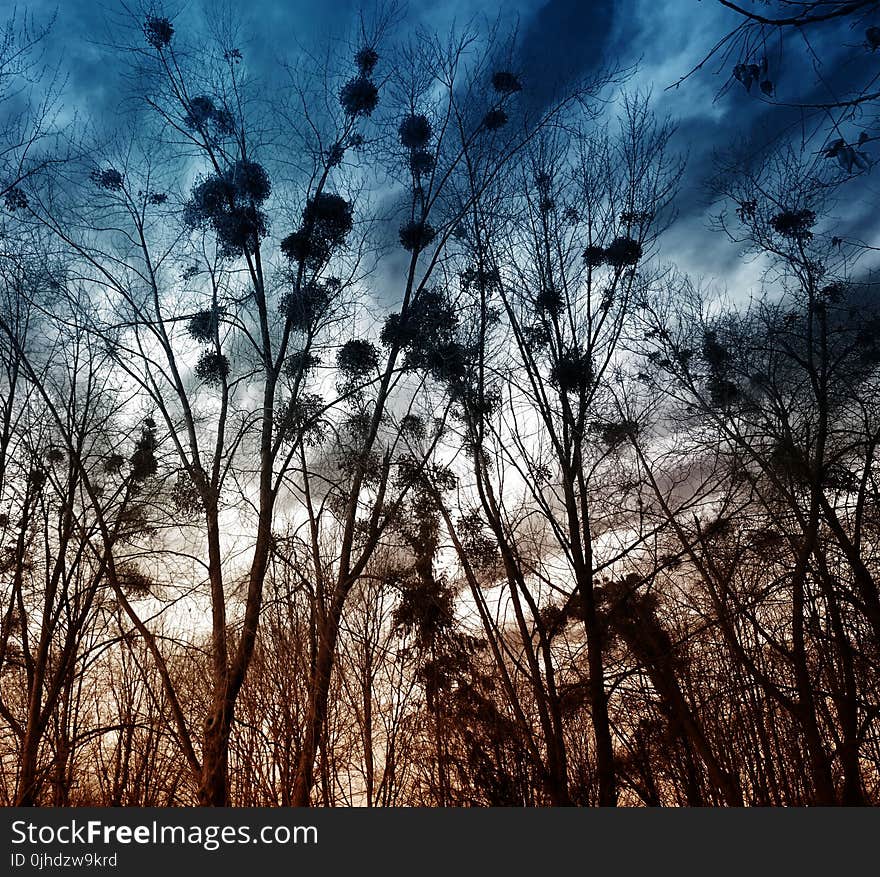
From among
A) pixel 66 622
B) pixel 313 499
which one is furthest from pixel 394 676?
pixel 66 622

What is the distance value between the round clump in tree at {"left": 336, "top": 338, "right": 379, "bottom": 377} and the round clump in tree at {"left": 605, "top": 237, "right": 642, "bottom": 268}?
10.6ft

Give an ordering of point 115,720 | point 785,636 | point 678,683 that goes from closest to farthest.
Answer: point 785,636 < point 678,683 < point 115,720

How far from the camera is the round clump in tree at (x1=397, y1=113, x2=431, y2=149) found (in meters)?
7.01

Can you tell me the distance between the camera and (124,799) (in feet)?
26.0

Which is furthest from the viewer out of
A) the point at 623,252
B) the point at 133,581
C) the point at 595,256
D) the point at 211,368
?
the point at 595,256

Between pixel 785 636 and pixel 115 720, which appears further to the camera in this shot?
pixel 115 720

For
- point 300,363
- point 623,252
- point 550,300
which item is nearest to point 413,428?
point 300,363

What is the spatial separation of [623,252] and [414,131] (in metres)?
3.09

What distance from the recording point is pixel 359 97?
6598 millimetres

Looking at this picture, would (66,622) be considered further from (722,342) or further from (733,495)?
(722,342)

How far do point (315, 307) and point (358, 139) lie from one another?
7.30ft

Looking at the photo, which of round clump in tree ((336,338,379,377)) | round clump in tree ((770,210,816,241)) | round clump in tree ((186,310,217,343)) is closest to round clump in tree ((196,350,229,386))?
round clump in tree ((186,310,217,343))

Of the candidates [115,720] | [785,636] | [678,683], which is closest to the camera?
[785,636]

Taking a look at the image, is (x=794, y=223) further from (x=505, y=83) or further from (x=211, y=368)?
(x=211, y=368)
